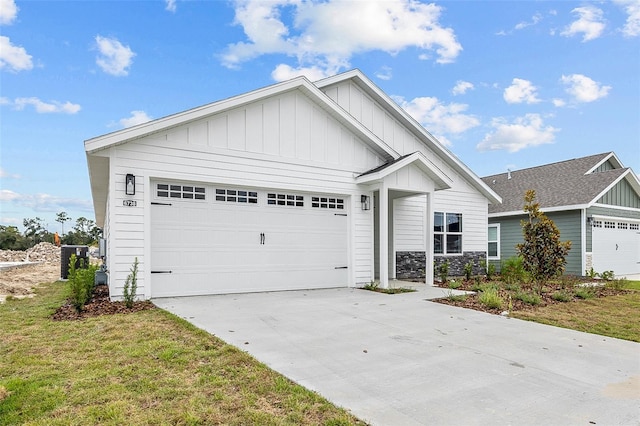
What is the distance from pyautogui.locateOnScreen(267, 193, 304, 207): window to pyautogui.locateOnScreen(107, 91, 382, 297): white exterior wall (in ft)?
0.98

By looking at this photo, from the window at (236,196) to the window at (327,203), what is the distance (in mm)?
1633

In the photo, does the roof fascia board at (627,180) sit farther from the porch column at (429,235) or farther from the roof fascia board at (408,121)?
the porch column at (429,235)

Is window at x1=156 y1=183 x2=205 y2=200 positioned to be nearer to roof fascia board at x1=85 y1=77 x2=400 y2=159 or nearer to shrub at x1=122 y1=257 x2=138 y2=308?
roof fascia board at x1=85 y1=77 x2=400 y2=159

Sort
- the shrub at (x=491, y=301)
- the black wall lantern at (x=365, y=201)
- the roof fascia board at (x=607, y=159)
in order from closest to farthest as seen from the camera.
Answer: the shrub at (x=491, y=301) < the black wall lantern at (x=365, y=201) < the roof fascia board at (x=607, y=159)

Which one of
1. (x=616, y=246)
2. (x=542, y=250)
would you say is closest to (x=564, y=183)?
(x=616, y=246)

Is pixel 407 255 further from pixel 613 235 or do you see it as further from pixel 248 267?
pixel 613 235

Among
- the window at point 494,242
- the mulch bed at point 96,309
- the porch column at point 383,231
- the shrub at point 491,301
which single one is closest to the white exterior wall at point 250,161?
the mulch bed at point 96,309

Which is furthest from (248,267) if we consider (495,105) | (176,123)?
(495,105)

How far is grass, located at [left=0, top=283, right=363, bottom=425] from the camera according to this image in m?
2.86

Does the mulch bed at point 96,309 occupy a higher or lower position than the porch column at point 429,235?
lower

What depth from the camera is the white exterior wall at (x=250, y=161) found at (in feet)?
24.8

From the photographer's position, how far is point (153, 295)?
25.8ft

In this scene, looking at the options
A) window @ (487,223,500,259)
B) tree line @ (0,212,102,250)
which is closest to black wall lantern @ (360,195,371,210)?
window @ (487,223,500,259)

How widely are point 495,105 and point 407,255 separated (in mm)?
8519
